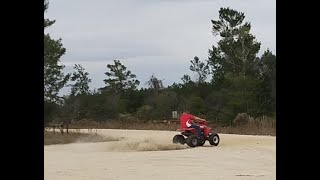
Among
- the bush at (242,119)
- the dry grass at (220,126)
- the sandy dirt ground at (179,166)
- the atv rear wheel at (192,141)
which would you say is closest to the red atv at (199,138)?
the atv rear wheel at (192,141)

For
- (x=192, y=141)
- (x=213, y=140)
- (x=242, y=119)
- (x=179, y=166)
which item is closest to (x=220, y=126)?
(x=242, y=119)

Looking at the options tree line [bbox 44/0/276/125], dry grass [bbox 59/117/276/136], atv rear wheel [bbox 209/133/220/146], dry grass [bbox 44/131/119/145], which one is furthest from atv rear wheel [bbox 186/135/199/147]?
tree line [bbox 44/0/276/125]

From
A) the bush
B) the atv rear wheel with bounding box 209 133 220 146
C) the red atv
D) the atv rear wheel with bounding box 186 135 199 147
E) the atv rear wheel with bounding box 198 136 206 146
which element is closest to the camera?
the atv rear wheel with bounding box 186 135 199 147

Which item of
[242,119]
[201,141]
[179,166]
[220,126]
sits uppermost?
[242,119]

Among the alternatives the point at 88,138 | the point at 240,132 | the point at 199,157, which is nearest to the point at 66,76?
the point at 88,138

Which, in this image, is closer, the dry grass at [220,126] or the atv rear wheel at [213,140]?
the atv rear wheel at [213,140]

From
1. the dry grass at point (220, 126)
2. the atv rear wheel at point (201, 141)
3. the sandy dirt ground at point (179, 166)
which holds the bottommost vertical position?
the sandy dirt ground at point (179, 166)

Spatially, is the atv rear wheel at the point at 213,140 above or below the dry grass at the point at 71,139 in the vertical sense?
above

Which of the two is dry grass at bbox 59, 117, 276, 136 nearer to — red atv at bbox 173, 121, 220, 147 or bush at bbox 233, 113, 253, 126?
bush at bbox 233, 113, 253, 126

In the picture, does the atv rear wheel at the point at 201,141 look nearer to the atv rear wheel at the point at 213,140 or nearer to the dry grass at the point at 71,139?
the atv rear wheel at the point at 213,140

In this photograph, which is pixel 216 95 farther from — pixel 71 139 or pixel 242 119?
pixel 71 139

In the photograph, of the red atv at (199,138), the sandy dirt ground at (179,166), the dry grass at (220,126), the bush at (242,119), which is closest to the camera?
the sandy dirt ground at (179,166)
